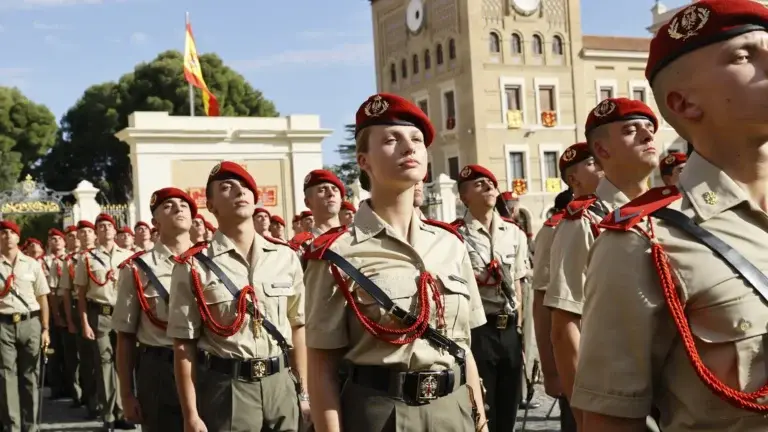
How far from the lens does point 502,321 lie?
6.27 m

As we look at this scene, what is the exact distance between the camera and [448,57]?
3984 cm

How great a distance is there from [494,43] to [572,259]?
3610 cm

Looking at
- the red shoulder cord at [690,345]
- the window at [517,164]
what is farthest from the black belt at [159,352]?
the window at [517,164]

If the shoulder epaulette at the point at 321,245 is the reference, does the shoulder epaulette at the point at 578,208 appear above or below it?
above

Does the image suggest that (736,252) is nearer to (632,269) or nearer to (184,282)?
(632,269)

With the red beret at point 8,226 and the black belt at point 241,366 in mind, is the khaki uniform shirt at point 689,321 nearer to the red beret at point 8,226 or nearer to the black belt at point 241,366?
the black belt at point 241,366

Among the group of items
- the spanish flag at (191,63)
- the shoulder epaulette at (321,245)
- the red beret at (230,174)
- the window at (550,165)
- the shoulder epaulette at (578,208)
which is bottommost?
the shoulder epaulette at (321,245)

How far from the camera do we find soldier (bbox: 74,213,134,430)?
968cm

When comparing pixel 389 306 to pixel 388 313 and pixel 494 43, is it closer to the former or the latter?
pixel 388 313

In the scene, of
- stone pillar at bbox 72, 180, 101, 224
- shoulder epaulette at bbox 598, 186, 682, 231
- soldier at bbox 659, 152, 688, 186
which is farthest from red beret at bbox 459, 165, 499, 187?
stone pillar at bbox 72, 180, 101, 224

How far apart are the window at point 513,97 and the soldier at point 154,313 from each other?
33.9 meters

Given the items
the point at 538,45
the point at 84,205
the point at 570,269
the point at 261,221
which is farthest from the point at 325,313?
the point at 538,45

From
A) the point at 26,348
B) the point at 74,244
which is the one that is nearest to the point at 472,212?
the point at 26,348

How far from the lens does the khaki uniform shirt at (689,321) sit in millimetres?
1876
